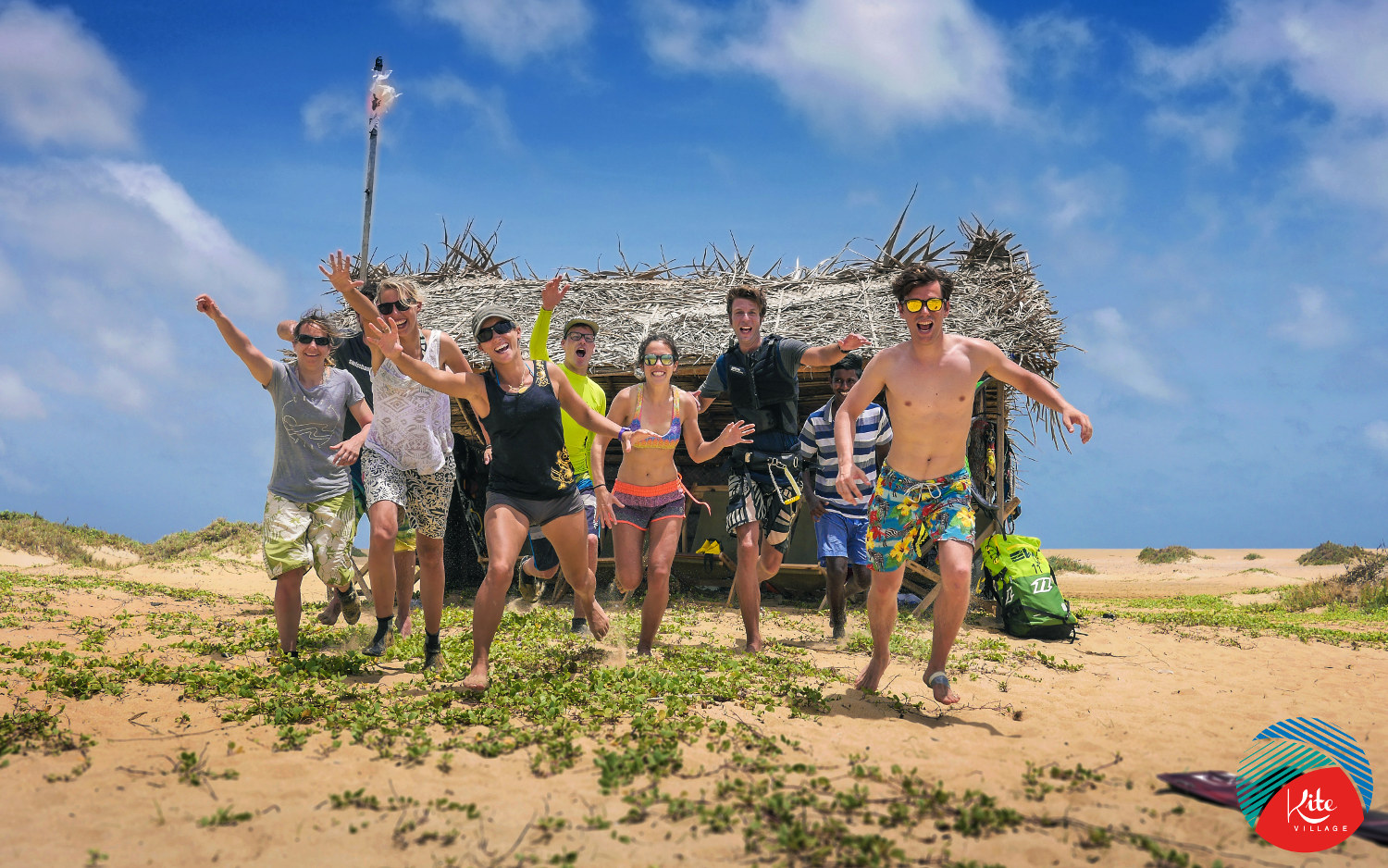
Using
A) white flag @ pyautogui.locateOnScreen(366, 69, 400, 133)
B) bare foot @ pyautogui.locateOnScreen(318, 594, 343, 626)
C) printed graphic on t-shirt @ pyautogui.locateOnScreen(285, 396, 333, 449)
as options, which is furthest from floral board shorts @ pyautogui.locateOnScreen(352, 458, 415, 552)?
white flag @ pyautogui.locateOnScreen(366, 69, 400, 133)

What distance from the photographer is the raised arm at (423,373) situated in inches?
181

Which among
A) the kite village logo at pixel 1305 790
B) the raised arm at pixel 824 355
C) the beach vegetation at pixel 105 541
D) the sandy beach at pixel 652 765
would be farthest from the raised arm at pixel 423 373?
the beach vegetation at pixel 105 541

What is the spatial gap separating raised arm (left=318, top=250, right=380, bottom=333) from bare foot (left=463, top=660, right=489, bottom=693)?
6.82 ft

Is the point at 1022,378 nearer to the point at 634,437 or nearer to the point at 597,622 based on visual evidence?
the point at 634,437

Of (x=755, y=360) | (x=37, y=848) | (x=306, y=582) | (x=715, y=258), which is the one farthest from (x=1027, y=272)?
(x=306, y=582)

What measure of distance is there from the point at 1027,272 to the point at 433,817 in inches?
416

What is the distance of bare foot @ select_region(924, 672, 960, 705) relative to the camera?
4617mm

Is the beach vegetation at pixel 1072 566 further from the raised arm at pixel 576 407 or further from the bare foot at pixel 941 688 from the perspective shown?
the raised arm at pixel 576 407

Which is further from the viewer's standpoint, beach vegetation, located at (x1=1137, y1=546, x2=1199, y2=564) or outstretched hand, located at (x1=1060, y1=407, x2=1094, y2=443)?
beach vegetation, located at (x1=1137, y1=546, x2=1199, y2=564)

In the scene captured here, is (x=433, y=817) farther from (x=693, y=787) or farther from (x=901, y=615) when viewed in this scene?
(x=901, y=615)

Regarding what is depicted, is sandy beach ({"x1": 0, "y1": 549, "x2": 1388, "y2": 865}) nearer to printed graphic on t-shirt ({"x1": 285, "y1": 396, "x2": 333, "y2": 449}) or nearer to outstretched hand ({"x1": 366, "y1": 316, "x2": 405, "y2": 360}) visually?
printed graphic on t-shirt ({"x1": 285, "y1": 396, "x2": 333, "y2": 449})

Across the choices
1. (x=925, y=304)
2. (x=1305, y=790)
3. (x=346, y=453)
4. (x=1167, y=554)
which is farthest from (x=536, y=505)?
(x=1167, y=554)

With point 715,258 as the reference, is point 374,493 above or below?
below

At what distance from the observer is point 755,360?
665cm
